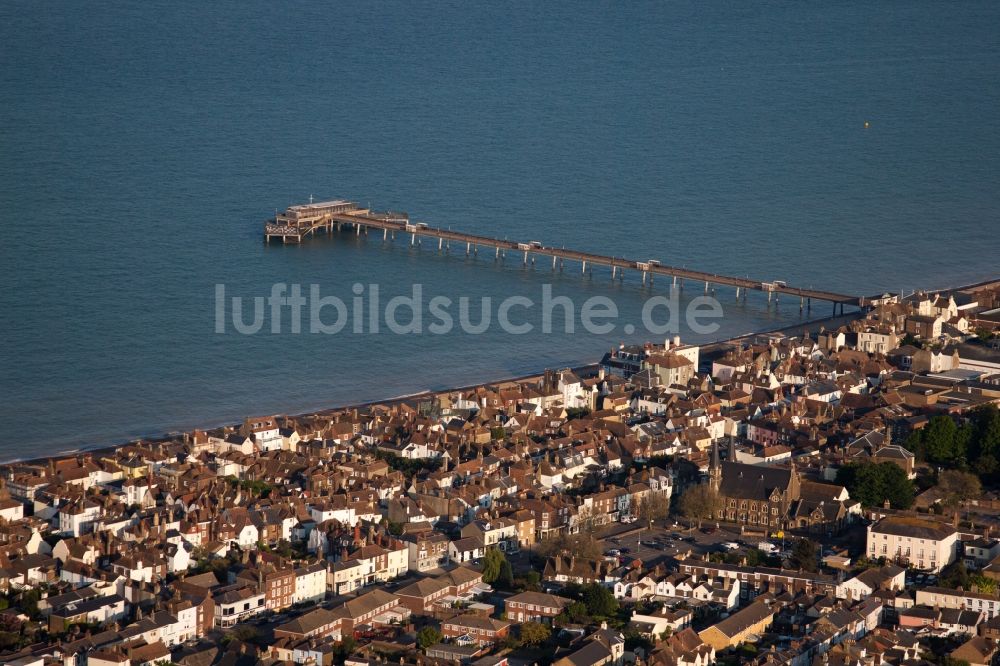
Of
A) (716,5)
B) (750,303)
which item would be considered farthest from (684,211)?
(716,5)

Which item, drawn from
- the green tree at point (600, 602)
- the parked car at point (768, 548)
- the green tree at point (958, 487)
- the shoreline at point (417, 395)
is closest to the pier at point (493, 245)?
the shoreline at point (417, 395)

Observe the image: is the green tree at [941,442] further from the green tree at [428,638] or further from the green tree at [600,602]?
the green tree at [428,638]

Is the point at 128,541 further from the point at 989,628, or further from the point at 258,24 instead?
the point at 258,24

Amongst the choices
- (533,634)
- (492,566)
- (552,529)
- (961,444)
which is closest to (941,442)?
(961,444)

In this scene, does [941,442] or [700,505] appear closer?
[700,505]

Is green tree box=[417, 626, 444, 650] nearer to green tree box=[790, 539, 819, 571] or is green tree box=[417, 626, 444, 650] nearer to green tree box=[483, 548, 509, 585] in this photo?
green tree box=[483, 548, 509, 585]

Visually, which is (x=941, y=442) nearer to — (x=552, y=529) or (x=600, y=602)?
(x=552, y=529)

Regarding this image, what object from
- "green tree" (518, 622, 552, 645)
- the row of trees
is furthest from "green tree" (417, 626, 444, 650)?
the row of trees
